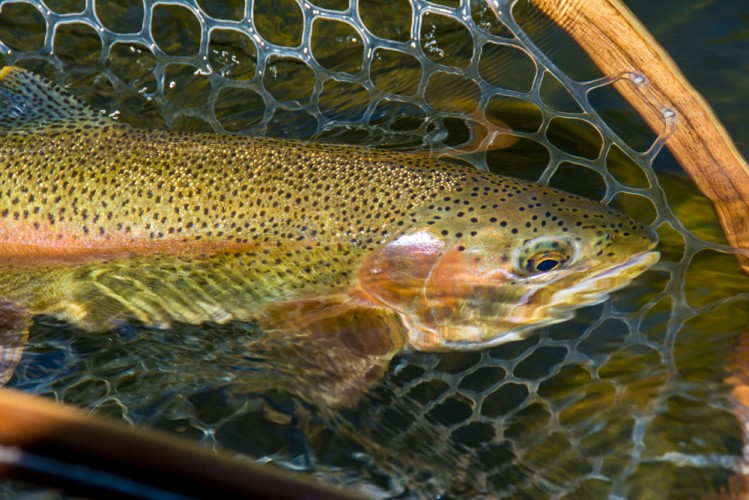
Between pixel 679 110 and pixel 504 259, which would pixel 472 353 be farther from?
pixel 679 110

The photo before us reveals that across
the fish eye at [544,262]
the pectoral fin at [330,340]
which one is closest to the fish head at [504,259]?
the fish eye at [544,262]

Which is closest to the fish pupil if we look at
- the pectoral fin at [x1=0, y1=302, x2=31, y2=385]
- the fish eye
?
the fish eye

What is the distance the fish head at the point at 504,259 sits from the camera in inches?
122

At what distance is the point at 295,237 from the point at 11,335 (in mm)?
1305

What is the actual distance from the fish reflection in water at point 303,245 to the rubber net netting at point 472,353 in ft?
0.44

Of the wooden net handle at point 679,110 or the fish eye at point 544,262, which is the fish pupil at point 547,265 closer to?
the fish eye at point 544,262

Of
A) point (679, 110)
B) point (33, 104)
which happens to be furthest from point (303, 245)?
point (679, 110)

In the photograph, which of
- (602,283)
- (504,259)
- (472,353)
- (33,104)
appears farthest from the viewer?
(33,104)

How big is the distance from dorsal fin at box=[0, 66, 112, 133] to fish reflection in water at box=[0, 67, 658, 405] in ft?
0.44

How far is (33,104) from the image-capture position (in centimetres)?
344

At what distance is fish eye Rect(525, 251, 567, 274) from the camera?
3.09 metres

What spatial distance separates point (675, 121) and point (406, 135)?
126 centimetres

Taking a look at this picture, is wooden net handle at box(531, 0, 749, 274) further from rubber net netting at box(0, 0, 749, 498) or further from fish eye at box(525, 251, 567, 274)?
fish eye at box(525, 251, 567, 274)

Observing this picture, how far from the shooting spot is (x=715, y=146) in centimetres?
314
